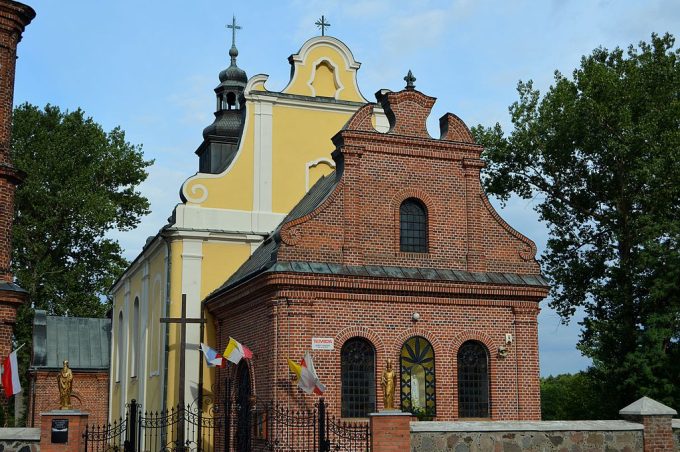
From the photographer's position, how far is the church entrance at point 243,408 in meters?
19.2

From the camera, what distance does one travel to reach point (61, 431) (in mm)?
15555

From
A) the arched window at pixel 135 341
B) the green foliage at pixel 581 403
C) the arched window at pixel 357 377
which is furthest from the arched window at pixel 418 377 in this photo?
the arched window at pixel 135 341

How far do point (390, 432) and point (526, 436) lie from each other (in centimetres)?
247

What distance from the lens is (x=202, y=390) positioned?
2320 centimetres

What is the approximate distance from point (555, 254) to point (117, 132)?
24021 mm

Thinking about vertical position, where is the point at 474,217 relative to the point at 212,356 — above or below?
above

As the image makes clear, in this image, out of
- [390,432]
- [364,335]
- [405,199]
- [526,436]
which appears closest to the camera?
[390,432]

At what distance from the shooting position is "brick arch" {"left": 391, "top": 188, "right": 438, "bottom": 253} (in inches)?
802

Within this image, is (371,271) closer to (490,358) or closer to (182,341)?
(490,358)

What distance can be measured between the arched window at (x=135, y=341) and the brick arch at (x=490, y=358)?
1397 centimetres

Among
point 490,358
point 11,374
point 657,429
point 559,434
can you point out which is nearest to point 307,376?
point 490,358

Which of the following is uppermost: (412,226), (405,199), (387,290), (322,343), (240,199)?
(240,199)

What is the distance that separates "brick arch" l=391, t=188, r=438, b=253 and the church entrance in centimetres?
482

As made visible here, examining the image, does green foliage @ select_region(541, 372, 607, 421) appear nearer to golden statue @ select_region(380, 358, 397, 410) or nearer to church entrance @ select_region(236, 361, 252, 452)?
church entrance @ select_region(236, 361, 252, 452)
